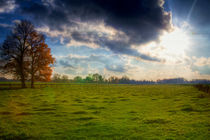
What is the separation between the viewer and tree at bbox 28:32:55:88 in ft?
124

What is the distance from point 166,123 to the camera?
26.9 feet

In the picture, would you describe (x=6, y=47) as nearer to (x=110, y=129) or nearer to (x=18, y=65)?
(x=18, y=65)

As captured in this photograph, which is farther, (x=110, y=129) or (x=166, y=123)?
(x=166, y=123)

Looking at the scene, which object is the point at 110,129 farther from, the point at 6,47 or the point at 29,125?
the point at 6,47

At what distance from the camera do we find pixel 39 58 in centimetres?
3822

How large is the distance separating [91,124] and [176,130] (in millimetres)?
4288

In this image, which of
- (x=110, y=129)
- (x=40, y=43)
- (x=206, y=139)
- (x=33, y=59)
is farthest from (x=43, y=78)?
(x=206, y=139)

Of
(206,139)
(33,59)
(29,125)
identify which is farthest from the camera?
(33,59)

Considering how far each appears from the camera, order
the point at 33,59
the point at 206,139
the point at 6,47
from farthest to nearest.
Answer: the point at 33,59 < the point at 6,47 < the point at 206,139

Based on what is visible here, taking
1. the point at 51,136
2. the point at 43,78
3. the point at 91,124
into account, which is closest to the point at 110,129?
the point at 91,124

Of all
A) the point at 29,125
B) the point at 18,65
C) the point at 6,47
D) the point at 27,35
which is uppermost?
the point at 27,35

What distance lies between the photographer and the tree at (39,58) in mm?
37844

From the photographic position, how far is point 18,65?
36406 mm

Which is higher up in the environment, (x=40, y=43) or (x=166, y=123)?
(x=40, y=43)
